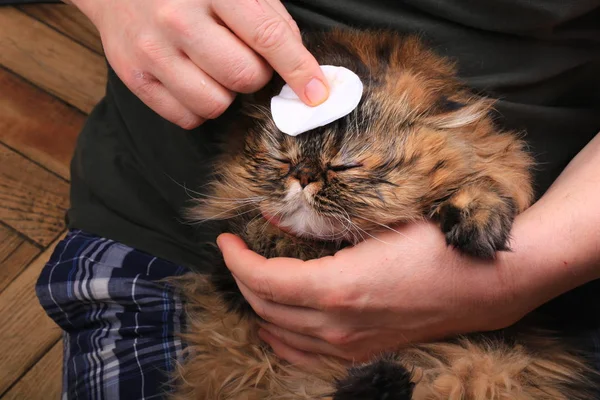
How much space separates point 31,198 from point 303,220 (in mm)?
1166

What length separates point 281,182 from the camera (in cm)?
95

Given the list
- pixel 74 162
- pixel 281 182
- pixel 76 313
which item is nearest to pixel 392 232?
pixel 281 182

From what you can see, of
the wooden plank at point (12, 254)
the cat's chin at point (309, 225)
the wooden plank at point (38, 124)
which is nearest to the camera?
the cat's chin at point (309, 225)

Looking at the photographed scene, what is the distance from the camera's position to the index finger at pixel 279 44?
853mm

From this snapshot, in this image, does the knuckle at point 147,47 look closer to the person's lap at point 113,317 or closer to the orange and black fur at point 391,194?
the orange and black fur at point 391,194

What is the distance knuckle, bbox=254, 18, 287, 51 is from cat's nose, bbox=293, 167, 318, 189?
0.20 meters

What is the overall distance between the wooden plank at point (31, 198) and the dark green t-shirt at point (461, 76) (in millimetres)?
480

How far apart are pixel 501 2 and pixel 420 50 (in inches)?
6.0

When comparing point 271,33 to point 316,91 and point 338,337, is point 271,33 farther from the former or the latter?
point 338,337

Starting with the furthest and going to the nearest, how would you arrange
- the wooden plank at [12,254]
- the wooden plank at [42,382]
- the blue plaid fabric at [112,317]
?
the wooden plank at [12,254] → the wooden plank at [42,382] → the blue plaid fabric at [112,317]

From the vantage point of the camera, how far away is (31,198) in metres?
1.78

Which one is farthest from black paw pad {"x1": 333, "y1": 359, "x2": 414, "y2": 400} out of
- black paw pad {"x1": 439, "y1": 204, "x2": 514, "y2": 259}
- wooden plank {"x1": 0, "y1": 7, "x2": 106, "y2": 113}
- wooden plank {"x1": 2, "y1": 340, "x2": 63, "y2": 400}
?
wooden plank {"x1": 0, "y1": 7, "x2": 106, "y2": 113}

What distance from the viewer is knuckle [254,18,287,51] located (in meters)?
0.85

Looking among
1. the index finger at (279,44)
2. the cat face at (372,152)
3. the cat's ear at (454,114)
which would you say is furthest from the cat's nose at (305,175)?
the cat's ear at (454,114)
